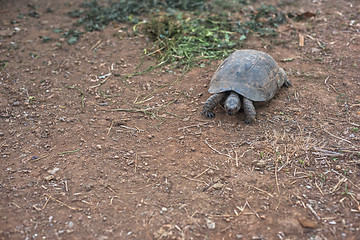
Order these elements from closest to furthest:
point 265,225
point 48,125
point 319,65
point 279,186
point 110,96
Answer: point 265,225 < point 279,186 < point 48,125 < point 110,96 < point 319,65

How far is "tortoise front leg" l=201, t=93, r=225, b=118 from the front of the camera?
421 centimetres

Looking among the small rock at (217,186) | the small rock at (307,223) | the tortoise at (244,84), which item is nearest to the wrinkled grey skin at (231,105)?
the tortoise at (244,84)

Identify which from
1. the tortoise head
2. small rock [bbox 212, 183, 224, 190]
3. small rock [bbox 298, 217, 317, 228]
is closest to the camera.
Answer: small rock [bbox 298, 217, 317, 228]

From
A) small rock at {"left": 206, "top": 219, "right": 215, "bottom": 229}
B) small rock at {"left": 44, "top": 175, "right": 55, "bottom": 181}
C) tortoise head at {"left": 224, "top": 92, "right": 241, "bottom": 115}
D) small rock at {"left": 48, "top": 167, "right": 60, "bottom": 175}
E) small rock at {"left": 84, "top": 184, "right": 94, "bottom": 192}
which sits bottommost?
Result: small rock at {"left": 206, "top": 219, "right": 215, "bottom": 229}

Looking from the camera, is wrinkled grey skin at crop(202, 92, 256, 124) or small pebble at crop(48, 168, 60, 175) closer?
small pebble at crop(48, 168, 60, 175)

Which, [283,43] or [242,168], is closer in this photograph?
[242,168]

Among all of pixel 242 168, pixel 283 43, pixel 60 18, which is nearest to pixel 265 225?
pixel 242 168

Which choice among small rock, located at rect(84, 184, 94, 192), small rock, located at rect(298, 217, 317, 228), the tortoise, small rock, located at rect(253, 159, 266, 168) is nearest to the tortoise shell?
the tortoise

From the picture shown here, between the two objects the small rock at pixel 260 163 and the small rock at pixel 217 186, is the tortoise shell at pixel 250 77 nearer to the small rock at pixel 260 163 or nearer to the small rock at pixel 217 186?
the small rock at pixel 260 163

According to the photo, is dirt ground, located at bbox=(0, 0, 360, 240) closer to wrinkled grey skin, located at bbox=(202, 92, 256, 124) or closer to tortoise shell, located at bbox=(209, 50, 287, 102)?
wrinkled grey skin, located at bbox=(202, 92, 256, 124)

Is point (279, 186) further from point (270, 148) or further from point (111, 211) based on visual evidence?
point (111, 211)

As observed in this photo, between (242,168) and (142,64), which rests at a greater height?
(142,64)

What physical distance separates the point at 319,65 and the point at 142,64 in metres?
3.05

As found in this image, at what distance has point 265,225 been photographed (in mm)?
2893
